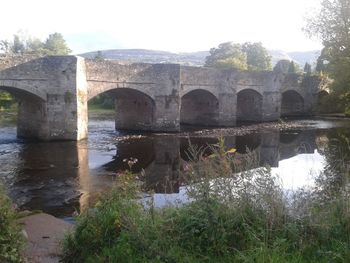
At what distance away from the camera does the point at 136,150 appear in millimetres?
20406

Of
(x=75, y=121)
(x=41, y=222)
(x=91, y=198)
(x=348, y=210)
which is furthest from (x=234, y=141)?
(x=348, y=210)

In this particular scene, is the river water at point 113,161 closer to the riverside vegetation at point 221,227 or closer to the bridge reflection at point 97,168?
the bridge reflection at point 97,168

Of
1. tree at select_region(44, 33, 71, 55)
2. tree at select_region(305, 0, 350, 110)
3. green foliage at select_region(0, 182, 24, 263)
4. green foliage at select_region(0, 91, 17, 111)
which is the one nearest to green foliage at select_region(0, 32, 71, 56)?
tree at select_region(44, 33, 71, 55)

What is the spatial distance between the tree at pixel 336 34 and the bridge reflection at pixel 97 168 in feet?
11.7

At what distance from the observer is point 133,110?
29172mm

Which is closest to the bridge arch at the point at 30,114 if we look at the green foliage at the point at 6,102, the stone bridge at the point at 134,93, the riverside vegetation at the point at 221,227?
the stone bridge at the point at 134,93

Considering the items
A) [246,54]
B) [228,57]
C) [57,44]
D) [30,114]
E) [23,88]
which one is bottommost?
[30,114]

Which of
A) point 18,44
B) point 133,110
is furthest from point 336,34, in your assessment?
point 18,44

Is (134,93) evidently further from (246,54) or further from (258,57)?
(258,57)

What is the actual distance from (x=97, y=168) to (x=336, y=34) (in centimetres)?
1074

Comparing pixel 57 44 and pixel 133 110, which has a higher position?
pixel 57 44

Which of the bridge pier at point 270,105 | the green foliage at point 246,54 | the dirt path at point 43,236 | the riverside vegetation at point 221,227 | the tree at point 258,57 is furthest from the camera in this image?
the tree at point 258,57

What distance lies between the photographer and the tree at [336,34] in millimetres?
15852

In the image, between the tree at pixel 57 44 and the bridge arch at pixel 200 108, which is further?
the tree at pixel 57 44
